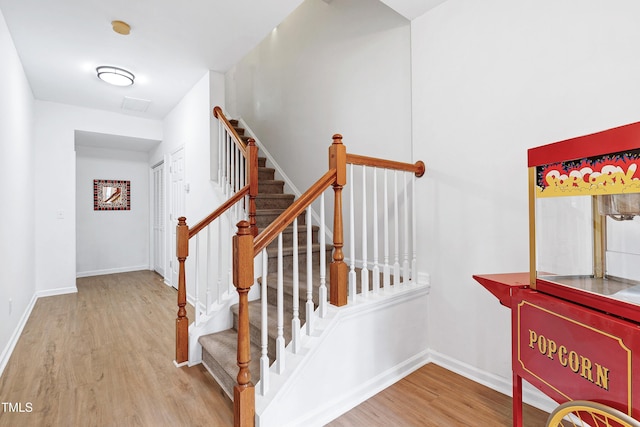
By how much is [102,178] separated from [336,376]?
6.00 metres

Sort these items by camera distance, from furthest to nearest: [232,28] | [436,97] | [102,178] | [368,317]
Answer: [102,178]
[232,28]
[436,97]
[368,317]

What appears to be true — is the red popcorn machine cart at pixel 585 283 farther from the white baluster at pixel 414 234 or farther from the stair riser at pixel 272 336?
the stair riser at pixel 272 336

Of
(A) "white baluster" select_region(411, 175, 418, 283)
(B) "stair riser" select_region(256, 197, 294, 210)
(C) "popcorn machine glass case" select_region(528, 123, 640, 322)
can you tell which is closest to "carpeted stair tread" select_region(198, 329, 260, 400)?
(A) "white baluster" select_region(411, 175, 418, 283)

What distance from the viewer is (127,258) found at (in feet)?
20.1

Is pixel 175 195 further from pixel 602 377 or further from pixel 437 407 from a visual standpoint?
pixel 602 377

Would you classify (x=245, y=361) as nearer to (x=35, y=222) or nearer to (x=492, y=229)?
(x=492, y=229)

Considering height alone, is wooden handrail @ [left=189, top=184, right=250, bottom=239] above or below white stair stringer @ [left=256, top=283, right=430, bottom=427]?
above

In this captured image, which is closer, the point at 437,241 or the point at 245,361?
the point at 245,361

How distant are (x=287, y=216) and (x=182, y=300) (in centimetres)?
133

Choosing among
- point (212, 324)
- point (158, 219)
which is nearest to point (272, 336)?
point (212, 324)

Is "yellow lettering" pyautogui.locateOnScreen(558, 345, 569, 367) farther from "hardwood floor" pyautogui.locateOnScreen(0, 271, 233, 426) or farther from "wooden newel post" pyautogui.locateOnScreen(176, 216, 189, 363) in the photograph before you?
"wooden newel post" pyautogui.locateOnScreen(176, 216, 189, 363)

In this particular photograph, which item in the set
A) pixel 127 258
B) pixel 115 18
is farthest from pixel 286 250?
pixel 127 258

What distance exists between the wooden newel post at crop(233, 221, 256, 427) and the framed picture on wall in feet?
18.6

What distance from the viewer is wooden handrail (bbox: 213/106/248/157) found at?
Result: 2967 millimetres
